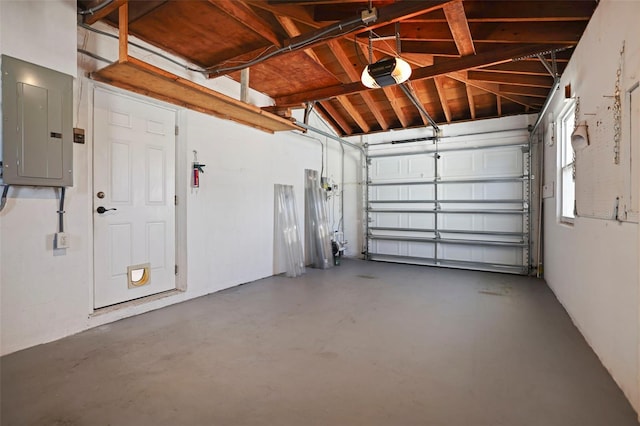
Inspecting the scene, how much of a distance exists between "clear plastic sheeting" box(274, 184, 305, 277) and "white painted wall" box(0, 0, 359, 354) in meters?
0.17

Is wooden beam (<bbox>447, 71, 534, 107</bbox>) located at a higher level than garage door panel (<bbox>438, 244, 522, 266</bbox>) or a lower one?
higher

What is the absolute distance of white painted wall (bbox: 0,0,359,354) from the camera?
2.44 m

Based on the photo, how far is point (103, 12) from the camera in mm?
2678

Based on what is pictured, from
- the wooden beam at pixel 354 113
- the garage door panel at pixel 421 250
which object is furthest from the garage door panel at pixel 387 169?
the garage door panel at pixel 421 250

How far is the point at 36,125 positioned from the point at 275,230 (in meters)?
3.36

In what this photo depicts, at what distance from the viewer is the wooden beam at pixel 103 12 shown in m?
2.51

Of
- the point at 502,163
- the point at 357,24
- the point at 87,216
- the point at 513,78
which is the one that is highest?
the point at 513,78

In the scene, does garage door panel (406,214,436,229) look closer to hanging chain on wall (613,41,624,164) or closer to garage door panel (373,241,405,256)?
garage door panel (373,241,405,256)

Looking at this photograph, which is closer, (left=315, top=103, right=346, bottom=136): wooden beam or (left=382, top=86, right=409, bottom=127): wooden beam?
(left=382, top=86, right=409, bottom=127): wooden beam

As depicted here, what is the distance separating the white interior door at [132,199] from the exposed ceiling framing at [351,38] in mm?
870

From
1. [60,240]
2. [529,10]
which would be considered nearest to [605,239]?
[529,10]

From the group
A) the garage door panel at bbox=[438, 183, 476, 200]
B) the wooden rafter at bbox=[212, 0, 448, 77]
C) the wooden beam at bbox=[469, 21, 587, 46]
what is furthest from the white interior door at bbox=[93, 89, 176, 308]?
the garage door panel at bbox=[438, 183, 476, 200]

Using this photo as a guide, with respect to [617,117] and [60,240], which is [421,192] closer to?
[617,117]

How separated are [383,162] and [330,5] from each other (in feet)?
13.5
